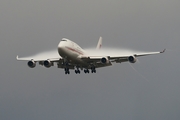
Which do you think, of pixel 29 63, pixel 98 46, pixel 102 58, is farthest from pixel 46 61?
pixel 98 46

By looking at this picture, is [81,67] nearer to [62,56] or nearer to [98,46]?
[62,56]

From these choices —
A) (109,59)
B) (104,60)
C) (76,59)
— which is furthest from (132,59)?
(76,59)

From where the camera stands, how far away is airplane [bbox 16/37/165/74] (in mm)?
101875

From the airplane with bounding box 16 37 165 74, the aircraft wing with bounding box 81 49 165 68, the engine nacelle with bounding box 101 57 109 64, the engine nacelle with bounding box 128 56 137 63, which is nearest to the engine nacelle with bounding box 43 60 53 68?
the airplane with bounding box 16 37 165 74

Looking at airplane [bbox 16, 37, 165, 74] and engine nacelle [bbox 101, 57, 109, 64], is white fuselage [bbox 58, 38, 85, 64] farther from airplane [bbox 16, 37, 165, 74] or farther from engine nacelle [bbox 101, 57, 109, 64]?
engine nacelle [bbox 101, 57, 109, 64]

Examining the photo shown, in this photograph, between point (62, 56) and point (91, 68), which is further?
point (91, 68)

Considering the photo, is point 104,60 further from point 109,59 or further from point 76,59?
point 76,59

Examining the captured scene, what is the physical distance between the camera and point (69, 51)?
334 ft

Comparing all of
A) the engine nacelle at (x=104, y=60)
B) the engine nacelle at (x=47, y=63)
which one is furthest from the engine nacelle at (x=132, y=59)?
the engine nacelle at (x=47, y=63)

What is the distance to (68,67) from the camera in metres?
109

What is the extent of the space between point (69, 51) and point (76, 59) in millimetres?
3272

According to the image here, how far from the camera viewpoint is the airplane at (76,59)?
10188 centimetres

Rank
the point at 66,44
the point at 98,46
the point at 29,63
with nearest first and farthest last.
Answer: the point at 66,44 < the point at 29,63 < the point at 98,46

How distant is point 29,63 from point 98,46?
32079 mm
